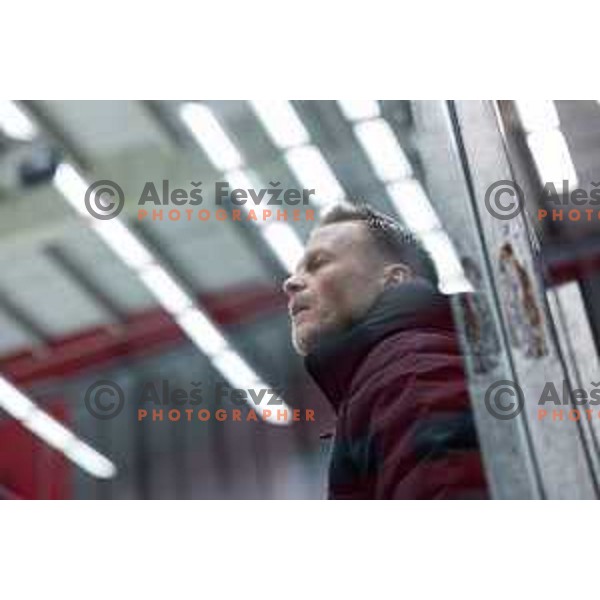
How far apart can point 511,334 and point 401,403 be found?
0.82 ft

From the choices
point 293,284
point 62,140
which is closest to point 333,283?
point 293,284

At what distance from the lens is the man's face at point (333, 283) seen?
64.7 inches

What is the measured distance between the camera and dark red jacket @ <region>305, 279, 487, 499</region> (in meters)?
1.48

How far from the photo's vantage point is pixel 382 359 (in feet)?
5.11

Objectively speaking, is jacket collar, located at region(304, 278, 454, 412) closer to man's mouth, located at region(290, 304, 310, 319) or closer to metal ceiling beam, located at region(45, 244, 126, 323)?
man's mouth, located at region(290, 304, 310, 319)

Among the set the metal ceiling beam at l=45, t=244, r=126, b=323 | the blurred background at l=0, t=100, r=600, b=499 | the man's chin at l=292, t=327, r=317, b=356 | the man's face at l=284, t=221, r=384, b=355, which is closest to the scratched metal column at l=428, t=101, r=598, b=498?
the blurred background at l=0, t=100, r=600, b=499

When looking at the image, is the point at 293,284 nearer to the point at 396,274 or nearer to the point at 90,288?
the point at 396,274

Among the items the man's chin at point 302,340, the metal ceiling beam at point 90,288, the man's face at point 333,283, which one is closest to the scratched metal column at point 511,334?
the man's face at point 333,283

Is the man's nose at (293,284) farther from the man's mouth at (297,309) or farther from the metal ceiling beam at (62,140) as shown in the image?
the metal ceiling beam at (62,140)
